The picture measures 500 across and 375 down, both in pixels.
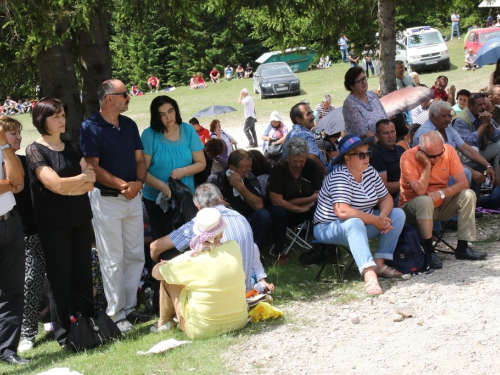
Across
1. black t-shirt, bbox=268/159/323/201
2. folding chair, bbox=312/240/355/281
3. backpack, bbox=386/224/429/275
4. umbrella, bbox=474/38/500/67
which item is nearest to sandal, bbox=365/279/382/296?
backpack, bbox=386/224/429/275

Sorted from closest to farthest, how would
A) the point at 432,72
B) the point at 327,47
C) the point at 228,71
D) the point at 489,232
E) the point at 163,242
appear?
the point at 163,242
the point at 489,232
the point at 327,47
the point at 432,72
the point at 228,71

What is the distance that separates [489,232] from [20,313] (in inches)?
214

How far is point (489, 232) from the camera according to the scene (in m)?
8.07

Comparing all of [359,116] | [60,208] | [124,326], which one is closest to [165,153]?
[60,208]

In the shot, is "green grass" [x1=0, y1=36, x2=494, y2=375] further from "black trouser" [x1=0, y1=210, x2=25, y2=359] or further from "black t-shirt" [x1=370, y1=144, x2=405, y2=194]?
"black t-shirt" [x1=370, y1=144, x2=405, y2=194]

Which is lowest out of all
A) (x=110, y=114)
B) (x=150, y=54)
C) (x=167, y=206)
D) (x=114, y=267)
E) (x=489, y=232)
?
(x=489, y=232)

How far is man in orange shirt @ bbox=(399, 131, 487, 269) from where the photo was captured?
6.89 metres

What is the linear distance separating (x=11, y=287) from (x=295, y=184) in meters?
3.57

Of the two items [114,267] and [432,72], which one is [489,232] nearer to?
[114,267]

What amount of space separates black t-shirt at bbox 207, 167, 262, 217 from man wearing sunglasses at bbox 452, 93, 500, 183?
333 cm

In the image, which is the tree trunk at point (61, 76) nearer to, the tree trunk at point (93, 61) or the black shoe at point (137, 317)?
the tree trunk at point (93, 61)

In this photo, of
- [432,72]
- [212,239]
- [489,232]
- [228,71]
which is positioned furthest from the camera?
[228,71]

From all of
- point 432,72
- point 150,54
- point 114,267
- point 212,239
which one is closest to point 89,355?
point 114,267

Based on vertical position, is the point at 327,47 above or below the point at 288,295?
above
